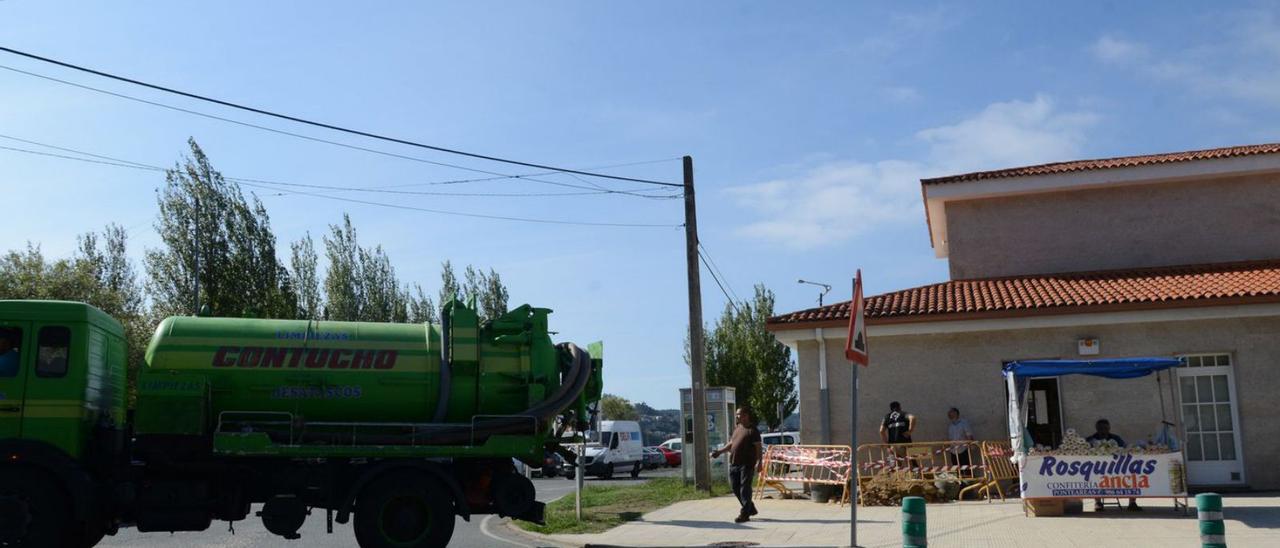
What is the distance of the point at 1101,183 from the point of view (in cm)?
2202

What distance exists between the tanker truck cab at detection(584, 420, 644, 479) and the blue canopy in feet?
71.6

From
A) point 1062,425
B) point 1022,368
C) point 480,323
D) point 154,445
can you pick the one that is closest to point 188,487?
point 154,445

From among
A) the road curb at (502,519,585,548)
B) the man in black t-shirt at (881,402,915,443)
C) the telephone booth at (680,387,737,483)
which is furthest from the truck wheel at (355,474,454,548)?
the telephone booth at (680,387,737,483)

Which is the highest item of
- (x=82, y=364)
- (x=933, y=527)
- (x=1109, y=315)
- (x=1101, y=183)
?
(x=1101, y=183)

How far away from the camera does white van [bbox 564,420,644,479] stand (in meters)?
36.0

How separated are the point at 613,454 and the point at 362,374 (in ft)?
82.7

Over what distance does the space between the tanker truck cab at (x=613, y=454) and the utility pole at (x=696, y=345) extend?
15438 millimetres

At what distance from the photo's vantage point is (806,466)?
18125mm

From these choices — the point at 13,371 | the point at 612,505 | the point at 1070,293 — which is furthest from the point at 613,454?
the point at 13,371

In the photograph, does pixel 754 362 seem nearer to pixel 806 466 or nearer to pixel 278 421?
pixel 806 466

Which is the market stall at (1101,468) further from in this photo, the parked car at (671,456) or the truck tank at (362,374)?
the parked car at (671,456)

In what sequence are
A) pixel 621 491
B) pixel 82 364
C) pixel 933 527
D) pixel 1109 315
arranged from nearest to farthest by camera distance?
pixel 82 364, pixel 933 527, pixel 1109 315, pixel 621 491

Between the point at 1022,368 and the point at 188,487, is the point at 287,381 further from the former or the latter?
the point at 1022,368

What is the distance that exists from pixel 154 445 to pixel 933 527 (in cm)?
917
